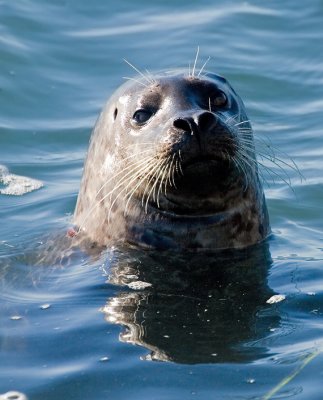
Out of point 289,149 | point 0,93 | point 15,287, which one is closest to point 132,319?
point 15,287

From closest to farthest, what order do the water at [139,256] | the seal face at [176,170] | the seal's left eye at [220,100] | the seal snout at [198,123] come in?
the water at [139,256], the seal snout at [198,123], the seal face at [176,170], the seal's left eye at [220,100]

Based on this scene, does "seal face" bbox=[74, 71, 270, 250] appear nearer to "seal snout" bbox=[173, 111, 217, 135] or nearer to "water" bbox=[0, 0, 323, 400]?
"seal snout" bbox=[173, 111, 217, 135]

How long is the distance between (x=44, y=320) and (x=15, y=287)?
640 mm

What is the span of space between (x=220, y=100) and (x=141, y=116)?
0.44 m

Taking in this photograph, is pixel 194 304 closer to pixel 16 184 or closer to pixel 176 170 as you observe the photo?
pixel 176 170

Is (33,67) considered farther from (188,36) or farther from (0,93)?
(188,36)

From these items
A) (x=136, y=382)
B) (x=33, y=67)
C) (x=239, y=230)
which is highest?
(x=33, y=67)

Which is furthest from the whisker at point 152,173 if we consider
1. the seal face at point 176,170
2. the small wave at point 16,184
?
the small wave at point 16,184

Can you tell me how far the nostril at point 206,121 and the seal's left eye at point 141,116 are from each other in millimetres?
632

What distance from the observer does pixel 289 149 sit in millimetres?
10477

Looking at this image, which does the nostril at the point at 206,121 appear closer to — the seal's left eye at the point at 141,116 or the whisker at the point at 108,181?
the whisker at the point at 108,181

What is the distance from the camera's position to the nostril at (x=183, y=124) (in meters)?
6.34

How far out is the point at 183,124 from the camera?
6.36 meters

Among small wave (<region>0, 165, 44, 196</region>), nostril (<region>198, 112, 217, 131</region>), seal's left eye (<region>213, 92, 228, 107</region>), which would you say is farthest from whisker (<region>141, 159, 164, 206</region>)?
small wave (<region>0, 165, 44, 196</region>)
